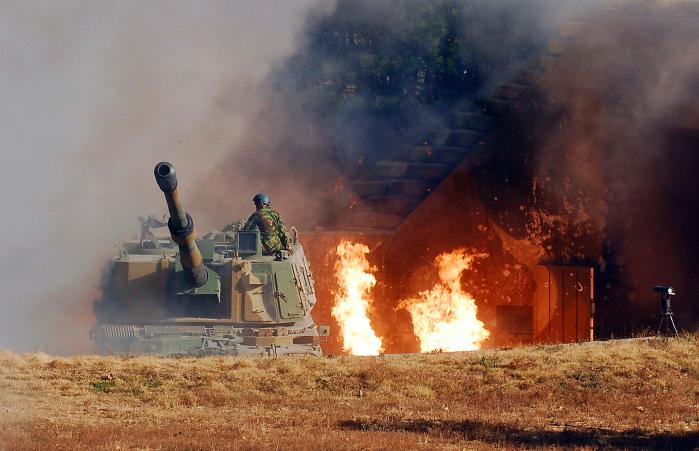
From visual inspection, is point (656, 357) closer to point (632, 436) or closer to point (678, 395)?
point (678, 395)

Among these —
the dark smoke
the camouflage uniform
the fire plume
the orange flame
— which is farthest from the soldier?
the dark smoke

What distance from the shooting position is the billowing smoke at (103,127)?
19.8 meters

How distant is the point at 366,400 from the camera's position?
49.8 feet

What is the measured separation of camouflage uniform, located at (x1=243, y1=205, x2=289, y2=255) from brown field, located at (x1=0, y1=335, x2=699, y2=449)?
3.01 m

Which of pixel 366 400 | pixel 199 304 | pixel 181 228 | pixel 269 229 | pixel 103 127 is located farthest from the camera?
pixel 103 127

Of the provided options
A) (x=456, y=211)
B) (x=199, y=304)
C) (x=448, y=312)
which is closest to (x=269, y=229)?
(x=199, y=304)

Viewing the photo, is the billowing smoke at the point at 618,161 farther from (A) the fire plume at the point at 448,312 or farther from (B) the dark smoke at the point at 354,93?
(B) the dark smoke at the point at 354,93

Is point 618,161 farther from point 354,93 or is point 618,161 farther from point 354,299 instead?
point 354,93

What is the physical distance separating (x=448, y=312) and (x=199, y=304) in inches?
420

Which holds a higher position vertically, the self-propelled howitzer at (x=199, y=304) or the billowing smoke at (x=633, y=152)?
the billowing smoke at (x=633, y=152)

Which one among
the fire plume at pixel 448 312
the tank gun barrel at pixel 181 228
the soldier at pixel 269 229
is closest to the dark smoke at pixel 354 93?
the fire plume at pixel 448 312

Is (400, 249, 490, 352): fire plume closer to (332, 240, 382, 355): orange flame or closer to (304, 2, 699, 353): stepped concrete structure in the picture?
(304, 2, 699, 353): stepped concrete structure

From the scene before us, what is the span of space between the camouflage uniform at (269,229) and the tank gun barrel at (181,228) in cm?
161

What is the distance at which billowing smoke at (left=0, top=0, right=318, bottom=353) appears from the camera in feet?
65.0
